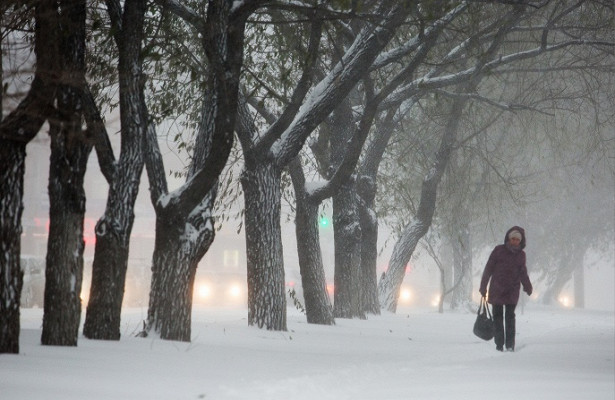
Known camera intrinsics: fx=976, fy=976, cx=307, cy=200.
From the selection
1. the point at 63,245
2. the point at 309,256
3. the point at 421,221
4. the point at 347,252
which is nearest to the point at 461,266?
the point at 421,221

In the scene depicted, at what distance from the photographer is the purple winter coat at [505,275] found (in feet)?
43.1

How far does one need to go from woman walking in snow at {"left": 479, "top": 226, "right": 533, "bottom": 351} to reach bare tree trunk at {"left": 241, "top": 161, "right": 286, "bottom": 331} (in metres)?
2.94

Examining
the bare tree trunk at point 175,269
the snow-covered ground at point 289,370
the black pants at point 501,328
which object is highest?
the bare tree trunk at point 175,269

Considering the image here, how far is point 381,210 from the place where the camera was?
963 inches

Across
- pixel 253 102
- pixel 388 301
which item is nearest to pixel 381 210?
pixel 388 301

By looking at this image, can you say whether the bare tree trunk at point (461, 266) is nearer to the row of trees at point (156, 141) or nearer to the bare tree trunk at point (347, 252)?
the bare tree trunk at point (347, 252)

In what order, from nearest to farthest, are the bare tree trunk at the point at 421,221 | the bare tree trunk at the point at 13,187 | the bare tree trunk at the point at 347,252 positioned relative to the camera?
the bare tree trunk at the point at 13,187 < the bare tree trunk at the point at 347,252 < the bare tree trunk at the point at 421,221

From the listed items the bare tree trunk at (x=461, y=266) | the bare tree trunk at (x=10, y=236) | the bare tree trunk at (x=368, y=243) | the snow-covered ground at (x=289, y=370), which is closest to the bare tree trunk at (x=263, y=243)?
the snow-covered ground at (x=289, y=370)

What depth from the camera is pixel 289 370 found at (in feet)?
29.0

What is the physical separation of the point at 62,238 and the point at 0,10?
7.53ft

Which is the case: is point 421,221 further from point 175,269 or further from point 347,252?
point 175,269

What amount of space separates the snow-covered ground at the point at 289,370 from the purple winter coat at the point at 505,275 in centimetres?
77

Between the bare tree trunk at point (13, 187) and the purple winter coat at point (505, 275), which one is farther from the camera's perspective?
the purple winter coat at point (505, 275)

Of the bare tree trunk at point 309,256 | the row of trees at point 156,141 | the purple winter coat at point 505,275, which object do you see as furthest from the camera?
the bare tree trunk at point 309,256
